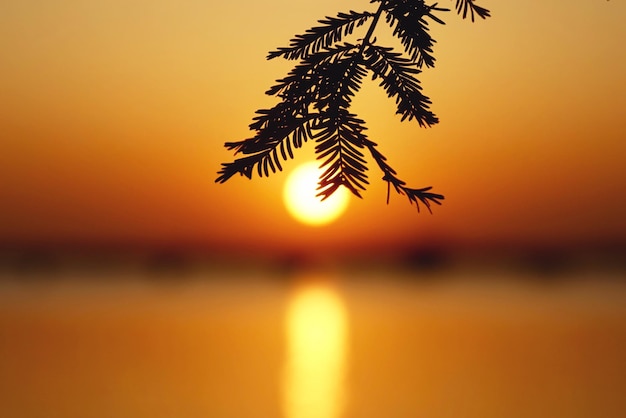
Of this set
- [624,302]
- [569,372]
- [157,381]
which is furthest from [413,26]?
[624,302]

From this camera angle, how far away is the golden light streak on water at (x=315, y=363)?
627 inches

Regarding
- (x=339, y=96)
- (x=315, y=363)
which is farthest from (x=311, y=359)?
(x=339, y=96)

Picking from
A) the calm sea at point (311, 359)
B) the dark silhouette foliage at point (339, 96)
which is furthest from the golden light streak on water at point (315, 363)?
the dark silhouette foliage at point (339, 96)

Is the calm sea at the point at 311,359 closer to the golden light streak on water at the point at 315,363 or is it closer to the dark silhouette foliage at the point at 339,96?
the golden light streak on water at the point at 315,363

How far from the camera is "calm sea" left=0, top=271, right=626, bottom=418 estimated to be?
1556cm

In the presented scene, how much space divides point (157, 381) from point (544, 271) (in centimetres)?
6742

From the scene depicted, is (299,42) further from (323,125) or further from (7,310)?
(7,310)

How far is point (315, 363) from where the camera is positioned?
22.4 metres

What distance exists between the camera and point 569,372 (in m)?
20.3

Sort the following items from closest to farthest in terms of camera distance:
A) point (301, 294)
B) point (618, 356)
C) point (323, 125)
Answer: point (323, 125) < point (618, 356) < point (301, 294)

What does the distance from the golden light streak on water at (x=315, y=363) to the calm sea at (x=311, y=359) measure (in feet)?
0.21

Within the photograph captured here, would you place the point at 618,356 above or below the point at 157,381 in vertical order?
above

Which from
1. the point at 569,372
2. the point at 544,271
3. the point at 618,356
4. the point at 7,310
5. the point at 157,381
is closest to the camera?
the point at 157,381

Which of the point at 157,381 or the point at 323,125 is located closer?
the point at 323,125
